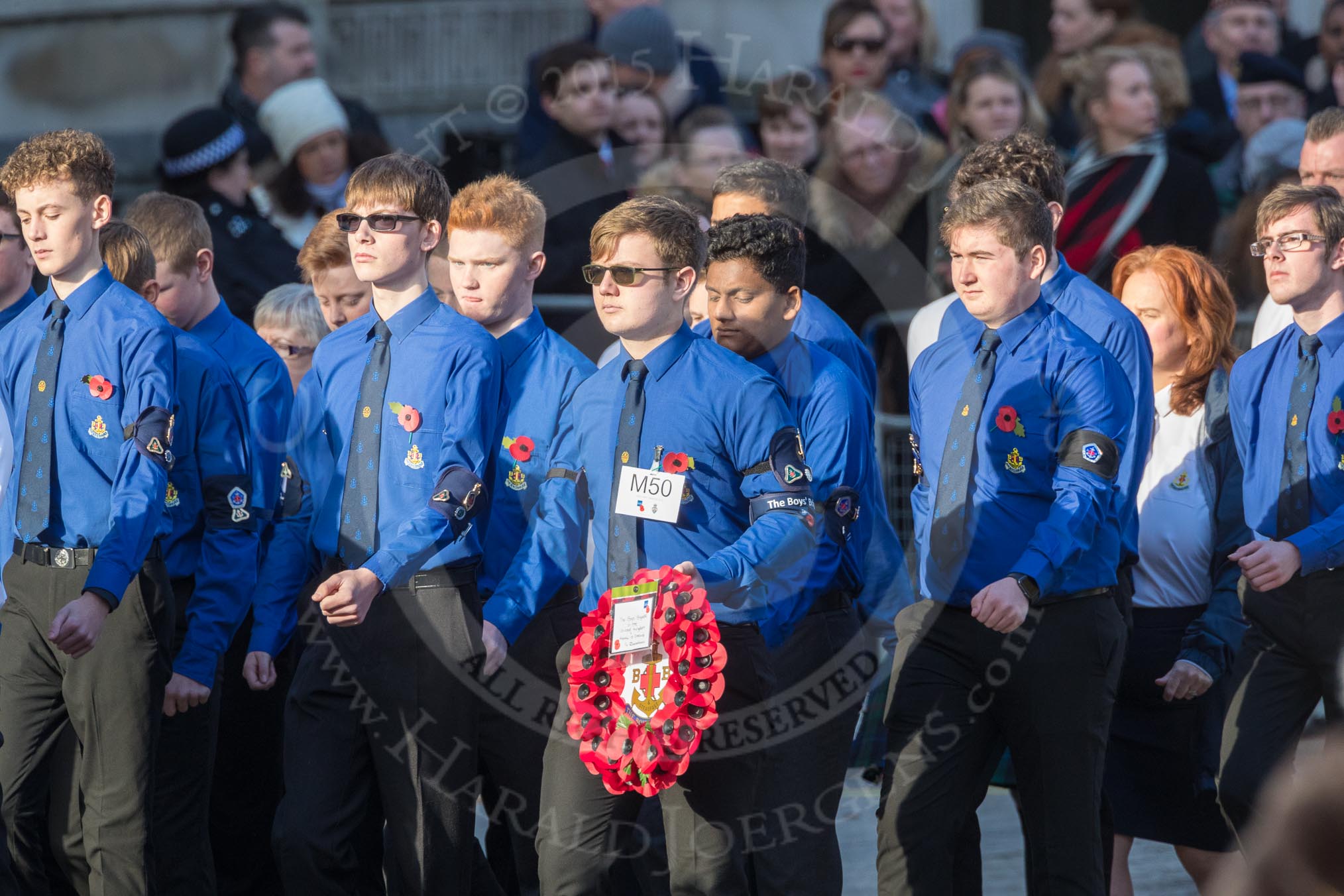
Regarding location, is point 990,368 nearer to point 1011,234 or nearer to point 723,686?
point 1011,234

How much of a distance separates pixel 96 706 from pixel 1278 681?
11.3 feet

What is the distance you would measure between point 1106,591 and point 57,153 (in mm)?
3192

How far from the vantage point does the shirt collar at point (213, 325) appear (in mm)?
5922

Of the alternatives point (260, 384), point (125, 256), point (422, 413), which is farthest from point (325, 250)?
point (422, 413)

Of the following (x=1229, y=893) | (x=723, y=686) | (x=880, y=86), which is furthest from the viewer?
(x=880, y=86)

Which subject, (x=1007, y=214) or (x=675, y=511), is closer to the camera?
(x=675, y=511)

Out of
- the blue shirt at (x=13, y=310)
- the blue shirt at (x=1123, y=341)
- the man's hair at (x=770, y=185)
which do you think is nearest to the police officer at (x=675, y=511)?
the blue shirt at (x=1123, y=341)

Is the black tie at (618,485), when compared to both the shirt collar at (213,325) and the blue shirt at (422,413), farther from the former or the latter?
the shirt collar at (213,325)

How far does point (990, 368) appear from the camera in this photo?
489 centimetres

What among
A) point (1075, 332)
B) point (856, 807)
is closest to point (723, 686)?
point (1075, 332)

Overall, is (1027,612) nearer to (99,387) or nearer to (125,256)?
(99,387)

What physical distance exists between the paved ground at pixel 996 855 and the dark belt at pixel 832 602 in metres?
1.52

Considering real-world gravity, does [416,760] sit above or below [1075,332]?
below

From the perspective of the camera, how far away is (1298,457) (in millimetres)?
5418
